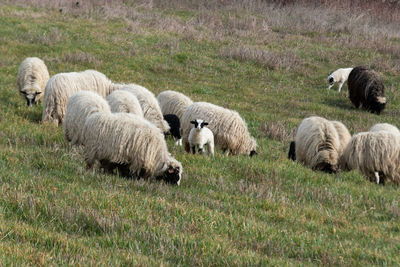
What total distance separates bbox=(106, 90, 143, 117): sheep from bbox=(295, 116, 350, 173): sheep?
325 cm

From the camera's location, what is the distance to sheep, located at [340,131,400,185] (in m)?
8.52

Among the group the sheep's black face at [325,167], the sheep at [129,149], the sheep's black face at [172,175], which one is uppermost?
the sheep at [129,149]

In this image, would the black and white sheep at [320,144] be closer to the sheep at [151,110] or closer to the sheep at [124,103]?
the sheep at [151,110]

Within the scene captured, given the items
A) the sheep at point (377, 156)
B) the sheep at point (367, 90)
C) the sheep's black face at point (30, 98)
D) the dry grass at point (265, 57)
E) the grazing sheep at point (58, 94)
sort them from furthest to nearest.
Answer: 1. the dry grass at point (265, 57)
2. the sheep at point (367, 90)
3. the sheep's black face at point (30, 98)
4. the grazing sheep at point (58, 94)
5. the sheep at point (377, 156)

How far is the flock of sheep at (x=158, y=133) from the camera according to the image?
704 cm

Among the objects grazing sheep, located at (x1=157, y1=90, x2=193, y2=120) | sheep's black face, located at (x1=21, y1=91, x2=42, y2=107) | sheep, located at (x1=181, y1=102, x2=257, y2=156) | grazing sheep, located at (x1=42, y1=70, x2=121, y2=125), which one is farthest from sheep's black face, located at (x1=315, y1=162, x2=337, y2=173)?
sheep's black face, located at (x1=21, y1=91, x2=42, y2=107)

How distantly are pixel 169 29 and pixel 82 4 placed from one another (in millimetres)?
6076

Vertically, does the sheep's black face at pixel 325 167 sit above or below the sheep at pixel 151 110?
below

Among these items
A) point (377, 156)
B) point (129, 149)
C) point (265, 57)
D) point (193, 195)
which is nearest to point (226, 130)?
point (377, 156)

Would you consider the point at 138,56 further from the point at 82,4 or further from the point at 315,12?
the point at 315,12

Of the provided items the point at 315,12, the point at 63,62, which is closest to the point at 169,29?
the point at 63,62

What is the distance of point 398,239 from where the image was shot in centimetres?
527

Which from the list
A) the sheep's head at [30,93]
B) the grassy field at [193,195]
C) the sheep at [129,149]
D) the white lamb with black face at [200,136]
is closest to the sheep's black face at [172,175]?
the sheep at [129,149]

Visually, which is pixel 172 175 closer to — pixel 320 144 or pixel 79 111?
pixel 79 111
